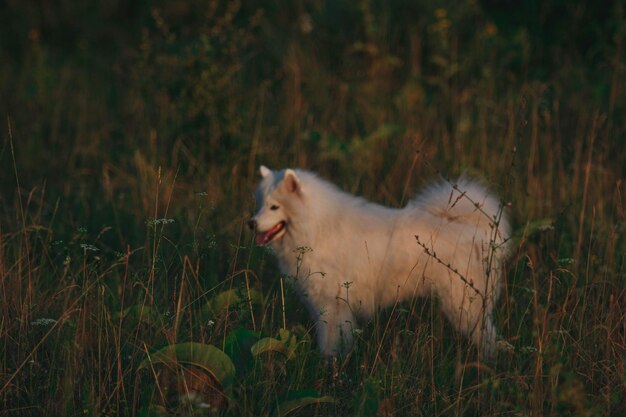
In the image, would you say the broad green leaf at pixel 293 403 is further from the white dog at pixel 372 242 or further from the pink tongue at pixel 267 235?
the pink tongue at pixel 267 235

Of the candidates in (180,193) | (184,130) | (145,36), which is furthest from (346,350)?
(145,36)

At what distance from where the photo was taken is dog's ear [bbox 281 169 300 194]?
412 centimetres

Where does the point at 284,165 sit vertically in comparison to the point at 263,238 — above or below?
above

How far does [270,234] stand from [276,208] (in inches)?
5.8

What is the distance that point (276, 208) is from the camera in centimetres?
423

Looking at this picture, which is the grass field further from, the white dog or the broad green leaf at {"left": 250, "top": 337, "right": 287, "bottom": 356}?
the white dog

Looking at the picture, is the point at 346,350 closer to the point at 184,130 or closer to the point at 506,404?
the point at 506,404

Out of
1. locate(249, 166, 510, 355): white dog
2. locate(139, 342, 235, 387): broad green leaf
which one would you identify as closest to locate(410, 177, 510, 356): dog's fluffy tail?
locate(249, 166, 510, 355): white dog

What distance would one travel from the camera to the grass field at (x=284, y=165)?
10.4ft

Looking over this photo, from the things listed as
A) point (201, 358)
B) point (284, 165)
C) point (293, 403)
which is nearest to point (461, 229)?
point (293, 403)

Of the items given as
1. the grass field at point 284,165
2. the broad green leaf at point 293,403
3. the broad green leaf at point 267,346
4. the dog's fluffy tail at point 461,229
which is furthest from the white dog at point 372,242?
the broad green leaf at point 293,403

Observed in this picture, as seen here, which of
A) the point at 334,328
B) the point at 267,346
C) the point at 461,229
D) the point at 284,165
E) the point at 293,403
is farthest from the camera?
the point at 284,165

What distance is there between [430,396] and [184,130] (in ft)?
11.4

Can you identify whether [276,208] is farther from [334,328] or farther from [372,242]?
[334,328]
